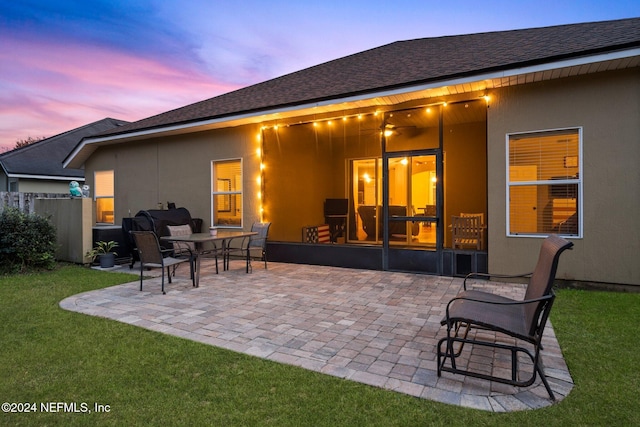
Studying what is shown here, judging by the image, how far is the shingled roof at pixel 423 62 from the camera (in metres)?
5.13

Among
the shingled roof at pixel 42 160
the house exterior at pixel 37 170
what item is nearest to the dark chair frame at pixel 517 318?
the house exterior at pixel 37 170

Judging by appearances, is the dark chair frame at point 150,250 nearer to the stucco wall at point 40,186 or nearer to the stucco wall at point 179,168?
the stucco wall at point 179,168

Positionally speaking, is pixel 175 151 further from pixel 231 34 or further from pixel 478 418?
pixel 478 418

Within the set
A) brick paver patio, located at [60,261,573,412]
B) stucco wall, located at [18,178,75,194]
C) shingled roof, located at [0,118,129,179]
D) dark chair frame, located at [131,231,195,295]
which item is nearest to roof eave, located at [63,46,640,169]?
brick paver patio, located at [60,261,573,412]

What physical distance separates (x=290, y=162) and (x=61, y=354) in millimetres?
6997

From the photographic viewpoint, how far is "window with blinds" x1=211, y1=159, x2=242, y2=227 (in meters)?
8.51

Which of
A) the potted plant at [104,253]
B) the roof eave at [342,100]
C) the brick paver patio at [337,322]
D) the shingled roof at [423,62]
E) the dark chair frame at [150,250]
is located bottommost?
the brick paver patio at [337,322]

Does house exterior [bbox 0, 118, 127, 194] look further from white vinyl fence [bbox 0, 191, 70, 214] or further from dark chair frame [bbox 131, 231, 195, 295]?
dark chair frame [bbox 131, 231, 195, 295]

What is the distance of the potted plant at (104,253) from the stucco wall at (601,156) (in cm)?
786

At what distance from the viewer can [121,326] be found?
3.68 meters

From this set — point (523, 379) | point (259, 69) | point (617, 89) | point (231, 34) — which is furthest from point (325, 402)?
point (259, 69)

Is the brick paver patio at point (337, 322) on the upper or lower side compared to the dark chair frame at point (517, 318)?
lower

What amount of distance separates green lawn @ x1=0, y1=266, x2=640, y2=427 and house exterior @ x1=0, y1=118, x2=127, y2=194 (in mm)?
14695

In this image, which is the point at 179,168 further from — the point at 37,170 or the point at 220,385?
the point at 37,170
